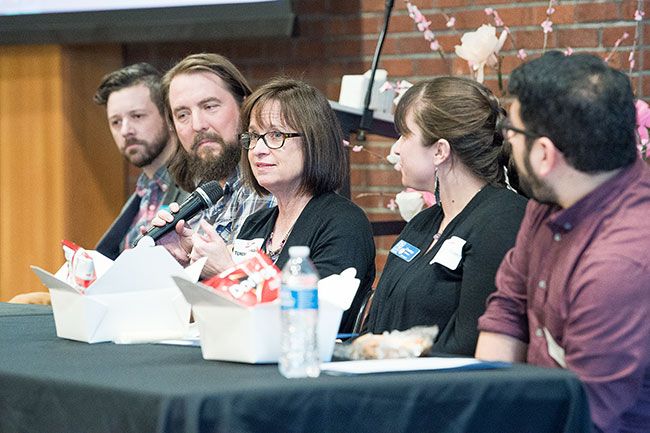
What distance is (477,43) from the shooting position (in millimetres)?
3211

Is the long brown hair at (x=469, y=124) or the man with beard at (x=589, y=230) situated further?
the long brown hair at (x=469, y=124)

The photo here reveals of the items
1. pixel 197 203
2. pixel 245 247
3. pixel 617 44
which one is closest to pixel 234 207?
pixel 245 247

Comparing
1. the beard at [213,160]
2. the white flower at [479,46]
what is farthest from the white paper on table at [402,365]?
the beard at [213,160]

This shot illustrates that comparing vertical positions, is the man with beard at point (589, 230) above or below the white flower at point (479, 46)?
below

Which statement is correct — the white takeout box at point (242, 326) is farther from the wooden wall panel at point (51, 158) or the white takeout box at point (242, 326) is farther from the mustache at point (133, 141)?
the wooden wall panel at point (51, 158)

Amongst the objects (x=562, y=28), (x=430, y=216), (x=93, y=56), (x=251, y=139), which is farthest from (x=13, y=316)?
(x=93, y=56)

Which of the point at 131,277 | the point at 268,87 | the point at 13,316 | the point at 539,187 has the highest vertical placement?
the point at 268,87

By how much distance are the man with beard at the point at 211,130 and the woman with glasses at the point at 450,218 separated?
0.75 metres

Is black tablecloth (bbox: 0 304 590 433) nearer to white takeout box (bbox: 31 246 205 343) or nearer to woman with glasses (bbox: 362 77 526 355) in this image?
white takeout box (bbox: 31 246 205 343)

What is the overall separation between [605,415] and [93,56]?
13.0ft

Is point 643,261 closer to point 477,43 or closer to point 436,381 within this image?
point 436,381

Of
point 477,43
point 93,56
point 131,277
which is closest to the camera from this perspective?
point 131,277

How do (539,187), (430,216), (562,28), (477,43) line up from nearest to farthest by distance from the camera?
(539,187)
(430,216)
(477,43)
(562,28)

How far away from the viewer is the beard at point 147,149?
4.36 meters
